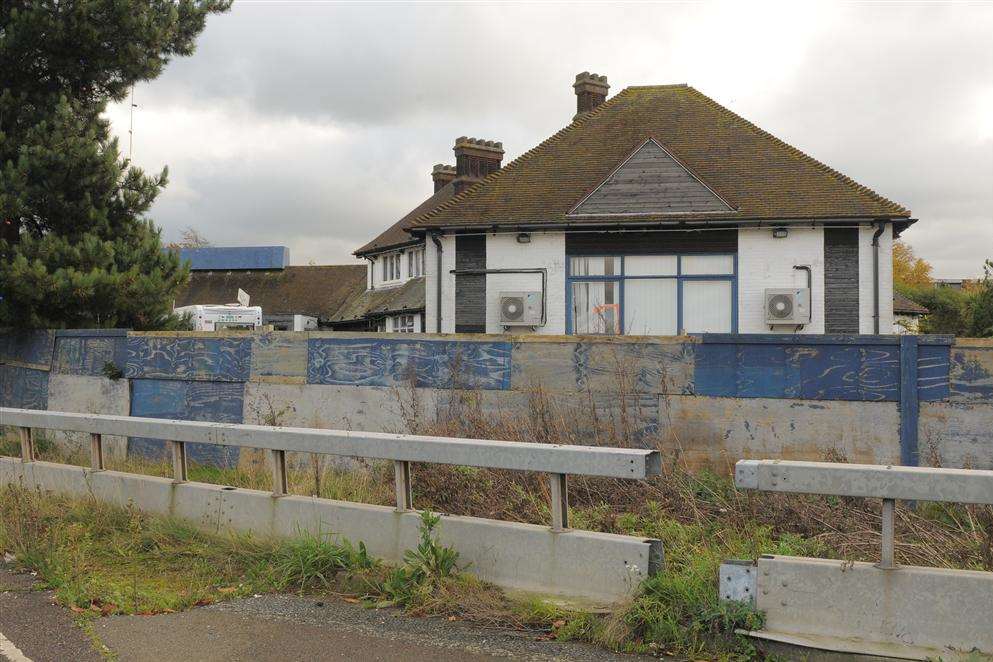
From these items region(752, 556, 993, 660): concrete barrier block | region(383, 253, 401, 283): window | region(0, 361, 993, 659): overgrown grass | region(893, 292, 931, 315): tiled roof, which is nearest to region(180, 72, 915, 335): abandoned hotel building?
region(0, 361, 993, 659): overgrown grass

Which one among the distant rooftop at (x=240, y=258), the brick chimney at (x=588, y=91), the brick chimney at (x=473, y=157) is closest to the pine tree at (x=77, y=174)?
the brick chimney at (x=588, y=91)

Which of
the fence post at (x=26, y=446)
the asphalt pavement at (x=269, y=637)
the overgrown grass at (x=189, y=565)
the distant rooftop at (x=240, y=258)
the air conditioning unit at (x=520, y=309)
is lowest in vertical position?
the asphalt pavement at (x=269, y=637)

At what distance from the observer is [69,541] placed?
7547mm

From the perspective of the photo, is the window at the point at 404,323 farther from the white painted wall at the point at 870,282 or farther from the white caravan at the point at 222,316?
the white painted wall at the point at 870,282

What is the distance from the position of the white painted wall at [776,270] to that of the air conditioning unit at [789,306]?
1.27 feet

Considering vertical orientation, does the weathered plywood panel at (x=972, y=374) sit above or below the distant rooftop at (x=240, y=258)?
below

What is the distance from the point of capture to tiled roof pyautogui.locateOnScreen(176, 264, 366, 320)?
5753cm

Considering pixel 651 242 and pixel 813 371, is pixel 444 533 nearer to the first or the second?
pixel 813 371

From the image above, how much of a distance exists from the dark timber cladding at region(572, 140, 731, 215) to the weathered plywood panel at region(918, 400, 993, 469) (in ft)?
49.7

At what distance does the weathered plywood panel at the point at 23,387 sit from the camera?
15562 millimetres

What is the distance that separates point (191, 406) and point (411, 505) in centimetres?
733

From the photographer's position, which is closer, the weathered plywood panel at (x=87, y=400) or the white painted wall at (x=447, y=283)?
the weathered plywood panel at (x=87, y=400)

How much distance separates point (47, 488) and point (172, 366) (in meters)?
4.20

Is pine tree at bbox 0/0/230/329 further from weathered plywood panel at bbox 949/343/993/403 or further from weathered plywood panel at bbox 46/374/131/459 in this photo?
weathered plywood panel at bbox 949/343/993/403
